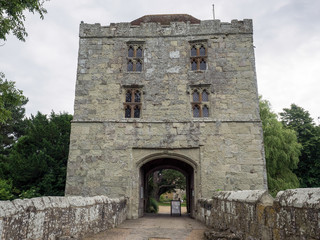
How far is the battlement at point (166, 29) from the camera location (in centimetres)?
1133

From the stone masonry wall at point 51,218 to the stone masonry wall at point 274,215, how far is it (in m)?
2.36

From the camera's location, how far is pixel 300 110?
23.5 metres

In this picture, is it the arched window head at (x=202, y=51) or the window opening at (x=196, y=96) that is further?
the arched window head at (x=202, y=51)

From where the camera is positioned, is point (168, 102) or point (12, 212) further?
point (168, 102)

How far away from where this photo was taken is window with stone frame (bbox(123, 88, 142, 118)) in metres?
10.8

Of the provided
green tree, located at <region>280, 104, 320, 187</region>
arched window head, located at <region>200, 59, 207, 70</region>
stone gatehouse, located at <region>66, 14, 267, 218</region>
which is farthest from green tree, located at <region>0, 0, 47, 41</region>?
green tree, located at <region>280, 104, 320, 187</region>

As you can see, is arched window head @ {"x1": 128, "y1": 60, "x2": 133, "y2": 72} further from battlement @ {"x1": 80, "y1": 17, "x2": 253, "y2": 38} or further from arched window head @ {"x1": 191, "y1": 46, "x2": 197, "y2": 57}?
arched window head @ {"x1": 191, "y1": 46, "x2": 197, "y2": 57}

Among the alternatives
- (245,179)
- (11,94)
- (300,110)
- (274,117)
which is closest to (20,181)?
(11,94)

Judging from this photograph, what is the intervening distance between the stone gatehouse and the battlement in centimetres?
4

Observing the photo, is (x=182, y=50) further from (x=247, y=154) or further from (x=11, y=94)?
(x=11, y=94)

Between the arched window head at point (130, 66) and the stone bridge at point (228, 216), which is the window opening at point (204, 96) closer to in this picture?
the arched window head at point (130, 66)

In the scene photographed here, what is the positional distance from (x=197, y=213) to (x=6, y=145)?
74.7 ft

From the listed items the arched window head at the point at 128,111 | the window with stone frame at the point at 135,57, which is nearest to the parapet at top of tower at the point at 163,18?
the window with stone frame at the point at 135,57

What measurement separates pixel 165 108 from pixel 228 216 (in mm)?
6192
